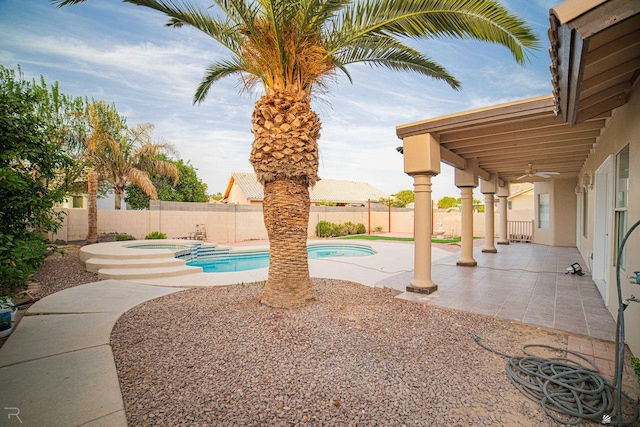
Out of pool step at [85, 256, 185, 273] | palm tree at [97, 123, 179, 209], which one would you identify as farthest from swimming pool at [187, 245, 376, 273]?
palm tree at [97, 123, 179, 209]

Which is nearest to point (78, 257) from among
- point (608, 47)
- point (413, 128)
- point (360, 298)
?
point (360, 298)

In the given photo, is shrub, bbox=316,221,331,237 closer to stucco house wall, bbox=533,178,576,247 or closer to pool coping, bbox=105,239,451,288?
pool coping, bbox=105,239,451,288

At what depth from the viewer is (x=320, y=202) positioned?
95.3ft

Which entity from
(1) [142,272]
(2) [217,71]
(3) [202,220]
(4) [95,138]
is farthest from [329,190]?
(2) [217,71]

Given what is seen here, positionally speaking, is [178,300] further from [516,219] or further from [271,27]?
[516,219]

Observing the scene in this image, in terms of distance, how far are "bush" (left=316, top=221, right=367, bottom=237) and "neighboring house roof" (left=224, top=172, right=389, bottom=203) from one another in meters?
7.46

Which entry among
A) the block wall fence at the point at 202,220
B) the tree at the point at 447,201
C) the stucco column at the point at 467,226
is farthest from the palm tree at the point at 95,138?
the tree at the point at 447,201

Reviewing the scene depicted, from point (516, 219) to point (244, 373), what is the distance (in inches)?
808

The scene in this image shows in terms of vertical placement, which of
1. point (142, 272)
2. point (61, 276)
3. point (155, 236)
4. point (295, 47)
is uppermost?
point (295, 47)

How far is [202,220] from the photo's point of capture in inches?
675

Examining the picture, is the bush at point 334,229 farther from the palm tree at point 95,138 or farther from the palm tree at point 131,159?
the palm tree at point 95,138

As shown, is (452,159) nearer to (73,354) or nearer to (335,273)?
(335,273)

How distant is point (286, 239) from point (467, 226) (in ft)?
21.9

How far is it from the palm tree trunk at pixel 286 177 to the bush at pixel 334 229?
14.5 metres
